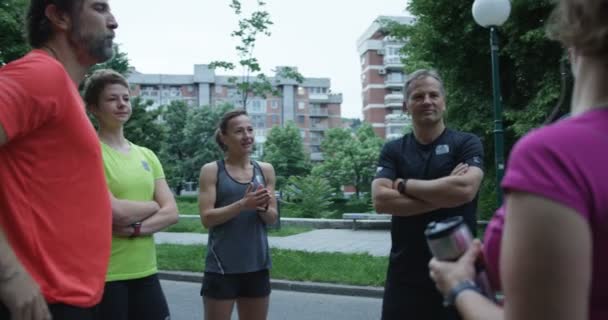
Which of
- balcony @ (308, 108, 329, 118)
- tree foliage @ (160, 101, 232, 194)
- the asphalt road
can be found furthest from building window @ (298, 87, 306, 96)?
the asphalt road

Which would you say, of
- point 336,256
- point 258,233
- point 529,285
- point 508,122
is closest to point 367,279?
point 336,256

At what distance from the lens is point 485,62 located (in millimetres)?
15906

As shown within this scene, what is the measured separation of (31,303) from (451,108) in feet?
50.8

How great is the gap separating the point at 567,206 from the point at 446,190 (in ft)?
7.44

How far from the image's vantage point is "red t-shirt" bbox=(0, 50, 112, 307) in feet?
5.52

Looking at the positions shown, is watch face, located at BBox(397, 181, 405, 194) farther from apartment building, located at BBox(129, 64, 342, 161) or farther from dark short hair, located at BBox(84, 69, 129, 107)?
apartment building, located at BBox(129, 64, 342, 161)

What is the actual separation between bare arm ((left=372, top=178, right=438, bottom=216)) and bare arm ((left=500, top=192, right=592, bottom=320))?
7.33ft

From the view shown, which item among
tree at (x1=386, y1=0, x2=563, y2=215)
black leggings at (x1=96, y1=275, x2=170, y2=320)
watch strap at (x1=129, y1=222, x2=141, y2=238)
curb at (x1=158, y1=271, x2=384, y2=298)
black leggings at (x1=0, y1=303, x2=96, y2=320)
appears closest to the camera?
black leggings at (x1=0, y1=303, x2=96, y2=320)

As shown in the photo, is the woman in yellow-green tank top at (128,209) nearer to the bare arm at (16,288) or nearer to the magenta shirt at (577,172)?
the bare arm at (16,288)

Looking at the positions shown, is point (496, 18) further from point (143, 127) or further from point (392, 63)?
point (392, 63)

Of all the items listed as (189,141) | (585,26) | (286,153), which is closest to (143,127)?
(189,141)

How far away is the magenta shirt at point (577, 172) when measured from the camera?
0.95 metres

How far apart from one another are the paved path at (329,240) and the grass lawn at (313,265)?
1090 mm

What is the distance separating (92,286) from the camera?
1.93 m
